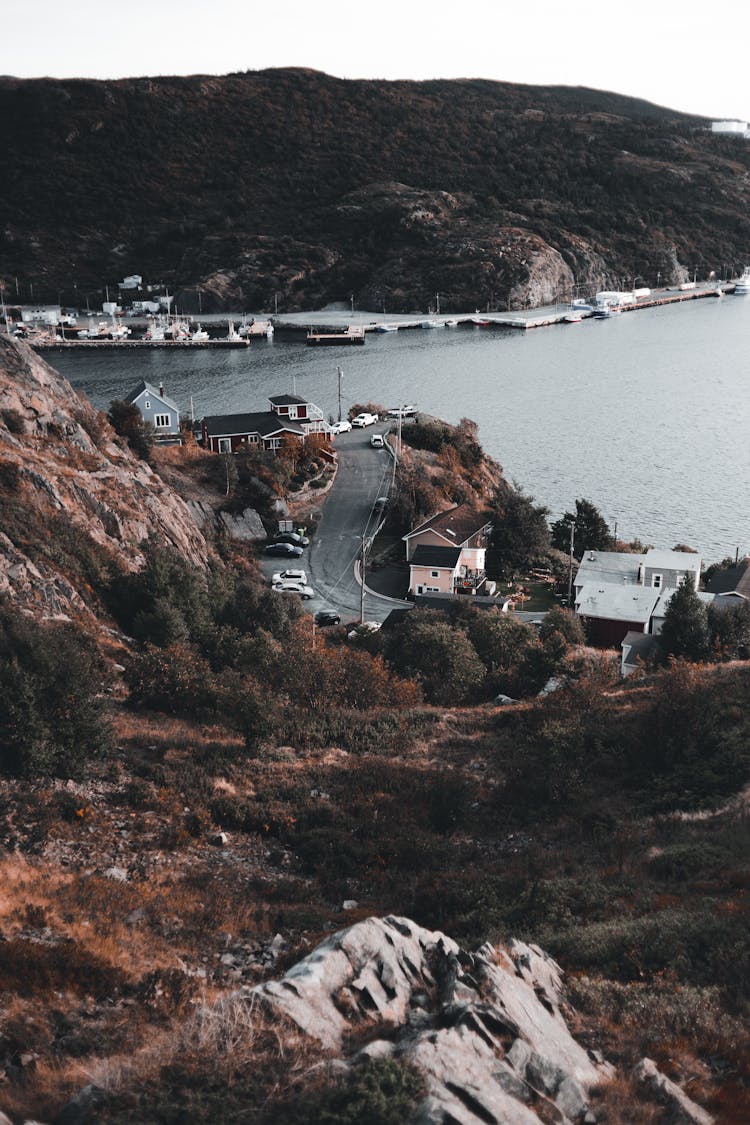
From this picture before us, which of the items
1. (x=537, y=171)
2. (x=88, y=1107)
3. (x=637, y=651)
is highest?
(x=537, y=171)

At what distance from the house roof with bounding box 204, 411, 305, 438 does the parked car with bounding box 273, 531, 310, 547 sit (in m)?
12.6

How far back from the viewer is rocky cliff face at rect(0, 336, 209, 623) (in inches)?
918

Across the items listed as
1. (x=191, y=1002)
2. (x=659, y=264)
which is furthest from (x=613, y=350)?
(x=191, y=1002)

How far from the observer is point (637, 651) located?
3070 cm

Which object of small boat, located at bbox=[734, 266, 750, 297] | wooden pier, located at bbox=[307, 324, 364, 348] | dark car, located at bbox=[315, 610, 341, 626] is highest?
small boat, located at bbox=[734, 266, 750, 297]

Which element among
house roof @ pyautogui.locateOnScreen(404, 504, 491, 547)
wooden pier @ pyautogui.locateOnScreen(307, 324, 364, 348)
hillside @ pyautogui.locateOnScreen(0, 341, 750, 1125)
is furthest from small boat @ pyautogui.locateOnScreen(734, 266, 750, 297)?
hillside @ pyautogui.locateOnScreen(0, 341, 750, 1125)

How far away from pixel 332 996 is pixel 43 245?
164292mm

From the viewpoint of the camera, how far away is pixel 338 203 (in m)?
160

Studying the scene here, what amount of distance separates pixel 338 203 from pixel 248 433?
11805 cm

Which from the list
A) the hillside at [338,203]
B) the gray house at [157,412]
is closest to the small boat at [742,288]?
the hillside at [338,203]

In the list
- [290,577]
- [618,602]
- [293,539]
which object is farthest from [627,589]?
[293,539]

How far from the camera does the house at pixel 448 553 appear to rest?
39.5m

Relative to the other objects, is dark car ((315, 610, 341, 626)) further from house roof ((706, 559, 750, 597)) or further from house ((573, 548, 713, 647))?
house roof ((706, 559, 750, 597))

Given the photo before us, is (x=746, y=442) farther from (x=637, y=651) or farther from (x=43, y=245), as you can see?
(x=43, y=245)
